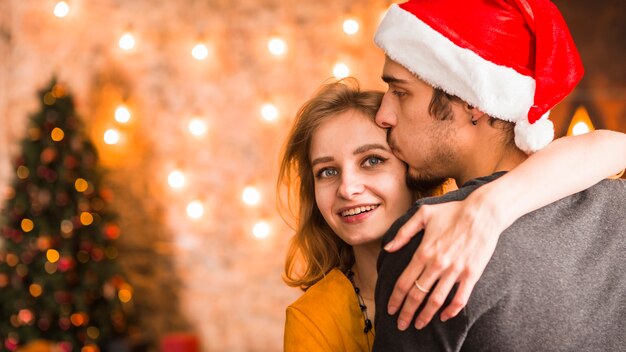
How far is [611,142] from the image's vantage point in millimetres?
1510

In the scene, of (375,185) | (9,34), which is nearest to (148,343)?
(9,34)

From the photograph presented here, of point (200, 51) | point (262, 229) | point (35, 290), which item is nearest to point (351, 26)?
point (200, 51)

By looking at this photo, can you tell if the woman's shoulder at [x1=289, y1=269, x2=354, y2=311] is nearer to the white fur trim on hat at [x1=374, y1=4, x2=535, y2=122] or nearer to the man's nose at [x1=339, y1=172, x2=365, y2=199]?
the man's nose at [x1=339, y1=172, x2=365, y2=199]

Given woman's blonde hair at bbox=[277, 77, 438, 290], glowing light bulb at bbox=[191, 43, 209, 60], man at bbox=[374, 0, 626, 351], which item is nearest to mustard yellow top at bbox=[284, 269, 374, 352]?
woman's blonde hair at bbox=[277, 77, 438, 290]

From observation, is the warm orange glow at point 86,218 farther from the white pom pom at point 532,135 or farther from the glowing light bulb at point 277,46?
the white pom pom at point 532,135

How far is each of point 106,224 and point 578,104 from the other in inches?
109

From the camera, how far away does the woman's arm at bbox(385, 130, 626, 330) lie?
1172 mm

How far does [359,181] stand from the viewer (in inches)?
70.9

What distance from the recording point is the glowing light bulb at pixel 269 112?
4.53 m

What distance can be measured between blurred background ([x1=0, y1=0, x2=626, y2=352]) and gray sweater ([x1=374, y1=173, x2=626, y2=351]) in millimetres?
3131

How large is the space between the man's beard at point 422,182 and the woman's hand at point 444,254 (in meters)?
0.36

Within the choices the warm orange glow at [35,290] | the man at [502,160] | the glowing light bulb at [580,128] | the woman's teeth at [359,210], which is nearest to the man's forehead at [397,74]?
the man at [502,160]

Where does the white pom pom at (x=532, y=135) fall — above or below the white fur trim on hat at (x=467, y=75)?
below

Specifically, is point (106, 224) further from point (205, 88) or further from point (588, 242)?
point (588, 242)
